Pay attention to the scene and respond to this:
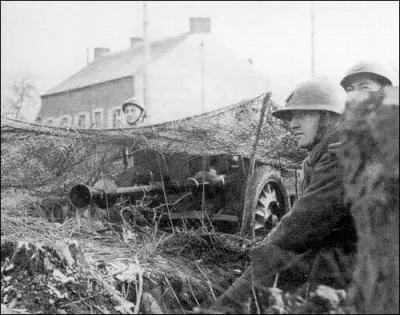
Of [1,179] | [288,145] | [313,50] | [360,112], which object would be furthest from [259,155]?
[313,50]

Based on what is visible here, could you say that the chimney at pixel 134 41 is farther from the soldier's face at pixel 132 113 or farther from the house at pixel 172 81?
the soldier's face at pixel 132 113

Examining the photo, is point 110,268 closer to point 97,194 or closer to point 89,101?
point 97,194

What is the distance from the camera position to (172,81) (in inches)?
1205

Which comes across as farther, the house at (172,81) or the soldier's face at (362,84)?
the house at (172,81)

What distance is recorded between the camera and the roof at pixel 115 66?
31.8m

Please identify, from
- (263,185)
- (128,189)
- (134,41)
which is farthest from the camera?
(134,41)

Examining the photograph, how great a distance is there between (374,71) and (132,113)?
397 centimetres

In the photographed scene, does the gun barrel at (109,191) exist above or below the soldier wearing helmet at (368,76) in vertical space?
below

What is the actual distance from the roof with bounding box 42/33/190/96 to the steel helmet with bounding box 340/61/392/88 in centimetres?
2449

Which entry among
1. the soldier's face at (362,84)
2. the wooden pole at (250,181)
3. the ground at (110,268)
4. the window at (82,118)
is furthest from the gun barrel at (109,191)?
the window at (82,118)

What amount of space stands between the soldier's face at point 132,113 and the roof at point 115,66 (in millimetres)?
21815

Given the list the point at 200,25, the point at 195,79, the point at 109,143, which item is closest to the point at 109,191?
the point at 109,143

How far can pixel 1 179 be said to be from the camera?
435cm

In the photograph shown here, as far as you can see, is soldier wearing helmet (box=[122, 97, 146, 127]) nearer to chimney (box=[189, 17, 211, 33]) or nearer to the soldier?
the soldier
